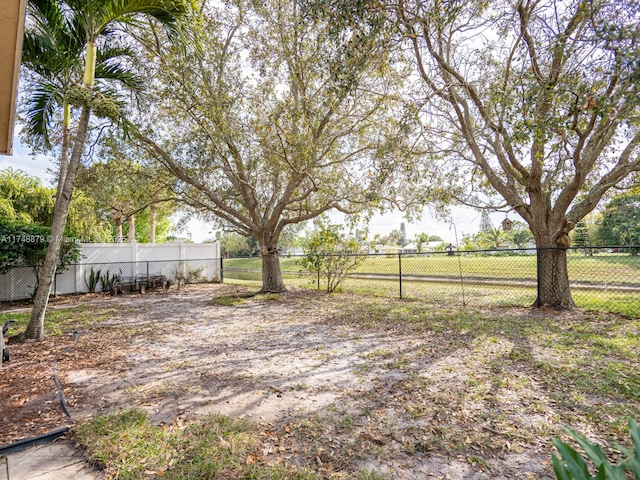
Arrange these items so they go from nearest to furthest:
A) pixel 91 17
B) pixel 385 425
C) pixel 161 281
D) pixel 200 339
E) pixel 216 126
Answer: pixel 385 425
pixel 91 17
pixel 200 339
pixel 216 126
pixel 161 281

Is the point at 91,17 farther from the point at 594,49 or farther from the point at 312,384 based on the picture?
the point at 594,49

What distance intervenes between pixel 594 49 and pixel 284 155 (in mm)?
5841

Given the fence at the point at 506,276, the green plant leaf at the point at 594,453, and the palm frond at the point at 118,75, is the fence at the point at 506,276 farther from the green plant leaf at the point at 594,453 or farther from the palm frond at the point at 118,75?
the palm frond at the point at 118,75

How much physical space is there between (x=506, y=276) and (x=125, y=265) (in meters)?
13.4

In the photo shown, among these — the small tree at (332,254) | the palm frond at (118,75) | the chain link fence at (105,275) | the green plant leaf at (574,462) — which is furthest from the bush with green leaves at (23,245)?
the green plant leaf at (574,462)

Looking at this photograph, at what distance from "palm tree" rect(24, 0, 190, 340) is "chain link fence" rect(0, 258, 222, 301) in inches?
266

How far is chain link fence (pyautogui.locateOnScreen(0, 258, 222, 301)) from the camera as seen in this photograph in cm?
1041

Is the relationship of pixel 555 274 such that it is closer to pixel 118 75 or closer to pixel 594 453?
pixel 594 453

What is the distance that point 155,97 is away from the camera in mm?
7879

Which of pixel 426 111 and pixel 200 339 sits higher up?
pixel 426 111

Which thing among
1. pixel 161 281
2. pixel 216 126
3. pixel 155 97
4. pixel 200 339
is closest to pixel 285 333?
pixel 200 339

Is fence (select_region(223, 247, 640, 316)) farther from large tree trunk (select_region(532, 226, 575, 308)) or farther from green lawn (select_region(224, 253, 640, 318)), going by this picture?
large tree trunk (select_region(532, 226, 575, 308))

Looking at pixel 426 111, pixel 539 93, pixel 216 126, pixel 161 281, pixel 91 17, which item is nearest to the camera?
pixel 539 93

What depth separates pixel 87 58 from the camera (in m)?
5.37
